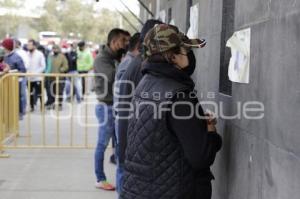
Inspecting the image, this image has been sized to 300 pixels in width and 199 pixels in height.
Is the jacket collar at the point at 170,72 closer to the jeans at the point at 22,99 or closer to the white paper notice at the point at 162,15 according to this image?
the white paper notice at the point at 162,15

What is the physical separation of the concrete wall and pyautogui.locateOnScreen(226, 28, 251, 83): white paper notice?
0.06 metres

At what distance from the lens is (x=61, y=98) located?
15.2m

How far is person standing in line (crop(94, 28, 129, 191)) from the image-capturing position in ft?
20.9

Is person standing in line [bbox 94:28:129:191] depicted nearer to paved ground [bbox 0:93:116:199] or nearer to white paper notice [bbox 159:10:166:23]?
paved ground [bbox 0:93:116:199]

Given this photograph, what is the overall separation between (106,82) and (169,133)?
3.32 m

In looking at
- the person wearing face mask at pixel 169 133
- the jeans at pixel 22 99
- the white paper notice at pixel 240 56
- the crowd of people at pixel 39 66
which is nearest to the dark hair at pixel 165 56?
the person wearing face mask at pixel 169 133

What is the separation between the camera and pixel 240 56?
11.2ft

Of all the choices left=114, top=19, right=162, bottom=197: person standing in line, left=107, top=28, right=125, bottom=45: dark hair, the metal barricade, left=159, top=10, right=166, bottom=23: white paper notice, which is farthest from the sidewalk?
left=159, top=10, right=166, bottom=23: white paper notice

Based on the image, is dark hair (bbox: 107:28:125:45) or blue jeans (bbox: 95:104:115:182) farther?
blue jeans (bbox: 95:104:115:182)

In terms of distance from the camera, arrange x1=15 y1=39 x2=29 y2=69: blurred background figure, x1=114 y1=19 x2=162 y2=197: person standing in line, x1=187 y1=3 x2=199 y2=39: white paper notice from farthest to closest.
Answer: x1=15 y1=39 x2=29 y2=69: blurred background figure < x1=187 y1=3 x2=199 y2=39: white paper notice < x1=114 y1=19 x2=162 y2=197: person standing in line

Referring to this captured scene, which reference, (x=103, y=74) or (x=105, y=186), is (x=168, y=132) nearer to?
(x=103, y=74)

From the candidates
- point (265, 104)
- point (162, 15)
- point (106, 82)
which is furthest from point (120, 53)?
point (265, 104)

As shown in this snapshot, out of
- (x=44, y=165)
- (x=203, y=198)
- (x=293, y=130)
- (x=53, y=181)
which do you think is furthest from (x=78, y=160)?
(x=293, y=130)

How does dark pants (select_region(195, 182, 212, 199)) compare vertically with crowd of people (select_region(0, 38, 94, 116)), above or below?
below
